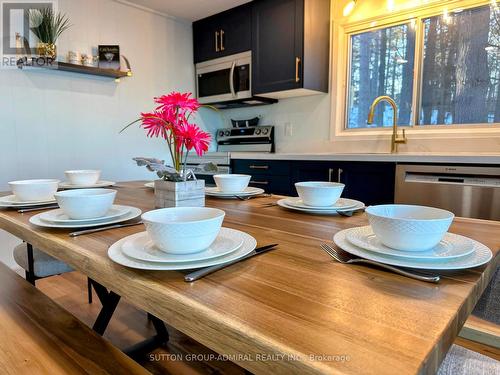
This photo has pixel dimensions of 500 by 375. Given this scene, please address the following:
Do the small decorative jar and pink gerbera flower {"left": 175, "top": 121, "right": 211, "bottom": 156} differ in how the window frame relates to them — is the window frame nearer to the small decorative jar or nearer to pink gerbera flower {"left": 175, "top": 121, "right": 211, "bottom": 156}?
pink gerbera flower {"left": 175, "top": 121, "right": 211, "bottom": 156}

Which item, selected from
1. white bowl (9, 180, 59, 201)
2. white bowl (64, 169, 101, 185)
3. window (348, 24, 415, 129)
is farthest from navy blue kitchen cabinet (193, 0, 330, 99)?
white bowl (9, 180, 59, 201)

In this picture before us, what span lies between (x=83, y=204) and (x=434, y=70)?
2731 mm

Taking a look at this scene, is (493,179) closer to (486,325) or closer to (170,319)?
(486,325)

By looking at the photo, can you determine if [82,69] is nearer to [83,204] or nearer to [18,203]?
[18,203]

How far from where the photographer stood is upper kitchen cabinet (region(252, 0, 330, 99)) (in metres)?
2.81

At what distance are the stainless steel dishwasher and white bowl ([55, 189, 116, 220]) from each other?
1.83m

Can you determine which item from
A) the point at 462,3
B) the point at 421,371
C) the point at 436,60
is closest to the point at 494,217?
the point at 436,60

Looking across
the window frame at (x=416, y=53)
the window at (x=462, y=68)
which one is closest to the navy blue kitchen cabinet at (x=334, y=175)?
the window frame at (x=416, y=53)

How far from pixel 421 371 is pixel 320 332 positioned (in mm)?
102

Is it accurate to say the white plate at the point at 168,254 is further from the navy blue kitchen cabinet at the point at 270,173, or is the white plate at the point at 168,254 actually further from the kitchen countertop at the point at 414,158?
the navy blue kitchen cabinet at the point at 270,173

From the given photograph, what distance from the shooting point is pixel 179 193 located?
102 centimetres

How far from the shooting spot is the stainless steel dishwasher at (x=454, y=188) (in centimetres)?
183

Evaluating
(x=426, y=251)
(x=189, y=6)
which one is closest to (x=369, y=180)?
(x=426, y=251)

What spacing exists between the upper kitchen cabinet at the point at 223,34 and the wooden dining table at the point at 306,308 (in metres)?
2.97
